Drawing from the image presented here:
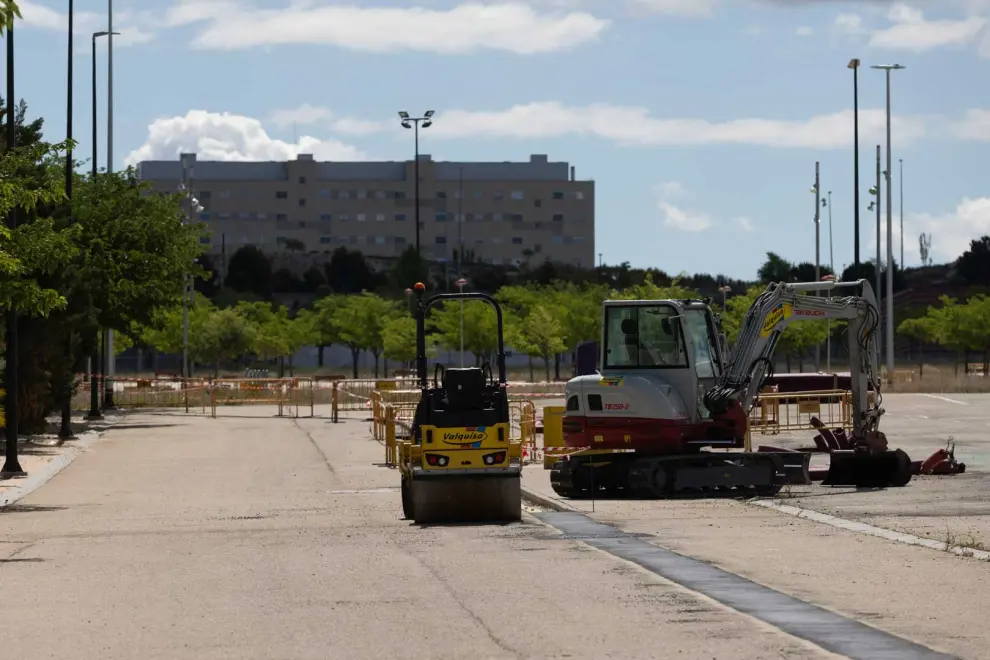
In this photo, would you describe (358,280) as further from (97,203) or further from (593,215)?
(97,203)

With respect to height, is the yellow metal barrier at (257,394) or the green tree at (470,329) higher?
the green tree at (470,329)

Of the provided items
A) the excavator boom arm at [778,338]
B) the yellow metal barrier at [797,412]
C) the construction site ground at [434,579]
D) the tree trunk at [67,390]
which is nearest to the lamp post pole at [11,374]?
the construction site ground at [434,579]

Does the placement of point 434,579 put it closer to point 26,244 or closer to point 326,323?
point 26,244

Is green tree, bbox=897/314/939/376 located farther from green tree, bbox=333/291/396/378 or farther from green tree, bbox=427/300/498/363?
green tree, bbox=333/291/396/378

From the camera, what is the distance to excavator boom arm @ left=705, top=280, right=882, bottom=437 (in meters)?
24.6

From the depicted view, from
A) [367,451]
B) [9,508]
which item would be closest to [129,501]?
[9,508]

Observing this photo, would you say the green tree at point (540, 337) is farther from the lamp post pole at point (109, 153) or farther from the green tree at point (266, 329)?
the lamp post pole at point (109, 153)

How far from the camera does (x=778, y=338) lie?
2438 cm

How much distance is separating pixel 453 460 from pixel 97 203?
37.4 meters

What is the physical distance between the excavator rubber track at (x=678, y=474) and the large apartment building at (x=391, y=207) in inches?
5776

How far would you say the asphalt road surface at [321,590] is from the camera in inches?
414

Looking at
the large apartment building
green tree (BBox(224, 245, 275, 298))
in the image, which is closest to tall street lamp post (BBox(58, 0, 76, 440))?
green tree (BBox(224, 245, 275, 298))

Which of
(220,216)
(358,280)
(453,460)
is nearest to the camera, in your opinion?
(453,460)

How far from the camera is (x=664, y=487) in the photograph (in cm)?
2352
